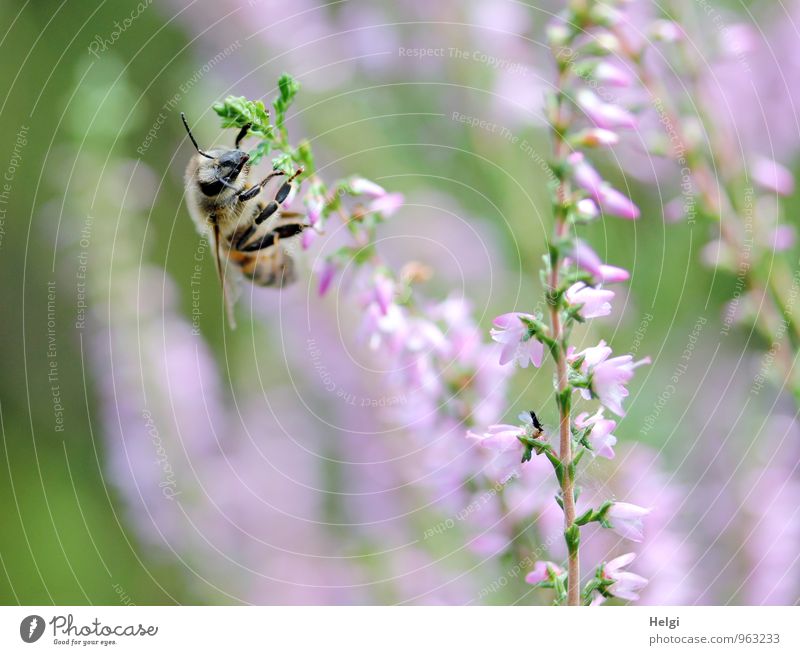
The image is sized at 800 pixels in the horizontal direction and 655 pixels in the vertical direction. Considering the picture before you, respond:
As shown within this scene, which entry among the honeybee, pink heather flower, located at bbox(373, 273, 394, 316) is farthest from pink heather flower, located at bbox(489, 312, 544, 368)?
the honeybee

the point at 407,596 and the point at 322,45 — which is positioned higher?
the point at 322,45

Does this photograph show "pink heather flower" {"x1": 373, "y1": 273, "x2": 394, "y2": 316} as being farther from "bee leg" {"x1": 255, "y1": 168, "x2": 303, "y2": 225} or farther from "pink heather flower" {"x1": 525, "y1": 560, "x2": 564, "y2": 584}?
"pink heather flower" {"x1": 525, "y1": 560, "x2": 564, "y2": 584}

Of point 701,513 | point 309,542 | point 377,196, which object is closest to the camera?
point 377,196

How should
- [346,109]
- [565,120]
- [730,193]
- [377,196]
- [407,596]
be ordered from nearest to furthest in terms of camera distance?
[565,120]
[377,196]
[730,193]
[407,596]
[346,109]

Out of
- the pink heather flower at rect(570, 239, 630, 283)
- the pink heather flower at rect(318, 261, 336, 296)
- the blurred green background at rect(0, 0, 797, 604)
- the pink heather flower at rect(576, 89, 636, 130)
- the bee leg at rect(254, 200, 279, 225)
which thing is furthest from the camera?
the blurred green background at rect(0, 0, 797, 604)

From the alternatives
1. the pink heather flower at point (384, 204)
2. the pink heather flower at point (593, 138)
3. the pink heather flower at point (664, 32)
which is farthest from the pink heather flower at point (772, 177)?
the pink heather flower at point (384, 204)

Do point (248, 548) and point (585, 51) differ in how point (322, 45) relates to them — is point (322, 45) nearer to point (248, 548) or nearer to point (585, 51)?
point (585, 51)

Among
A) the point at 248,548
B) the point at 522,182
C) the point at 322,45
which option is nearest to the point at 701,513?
the point at 522,182

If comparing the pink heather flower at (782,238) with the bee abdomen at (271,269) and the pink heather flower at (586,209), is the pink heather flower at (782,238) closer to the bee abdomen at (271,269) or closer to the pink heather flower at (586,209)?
the pink heather flower at (586,209)
